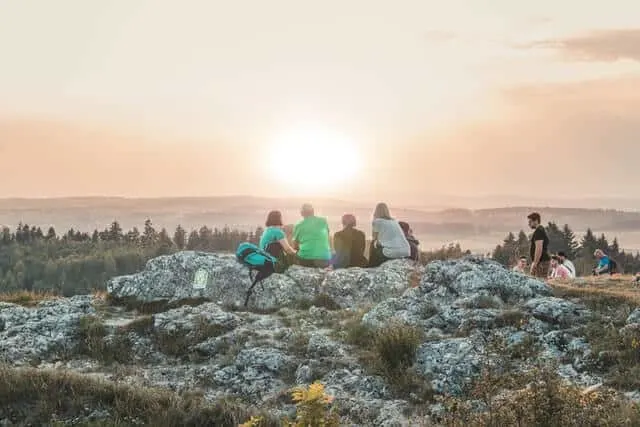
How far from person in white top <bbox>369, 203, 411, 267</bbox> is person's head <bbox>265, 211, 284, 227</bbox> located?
2.89 metres

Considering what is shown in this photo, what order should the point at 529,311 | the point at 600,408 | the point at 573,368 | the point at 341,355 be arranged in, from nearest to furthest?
the point at 600,408
the point at 573,368
the point at 341,355
the point at 529,311

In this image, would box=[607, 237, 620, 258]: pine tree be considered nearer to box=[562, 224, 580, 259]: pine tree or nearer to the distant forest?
box=[562, 224, 580, 259]: pine tree

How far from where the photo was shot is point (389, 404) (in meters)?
11.6

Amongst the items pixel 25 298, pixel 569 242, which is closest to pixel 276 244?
pixel 25 298

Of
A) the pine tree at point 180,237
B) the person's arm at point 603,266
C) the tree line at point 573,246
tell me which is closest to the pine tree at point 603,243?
the tree line at point 573,246

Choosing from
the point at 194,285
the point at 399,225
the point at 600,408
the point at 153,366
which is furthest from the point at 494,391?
the point at 399,225

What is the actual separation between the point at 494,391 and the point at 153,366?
7.17 metres

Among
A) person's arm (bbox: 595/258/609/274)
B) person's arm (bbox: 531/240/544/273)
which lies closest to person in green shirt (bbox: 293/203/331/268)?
person's arm (bbox: 531/240/544/273)

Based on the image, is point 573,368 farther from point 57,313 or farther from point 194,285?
point 57,313

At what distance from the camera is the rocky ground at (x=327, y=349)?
1102cm

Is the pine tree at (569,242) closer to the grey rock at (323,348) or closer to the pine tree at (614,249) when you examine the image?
the pine tree at (614,249)

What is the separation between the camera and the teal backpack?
1895 centimetres

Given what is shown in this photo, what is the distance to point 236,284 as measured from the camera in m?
18.8

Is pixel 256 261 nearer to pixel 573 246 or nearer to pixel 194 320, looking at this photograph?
pixel 194 320
